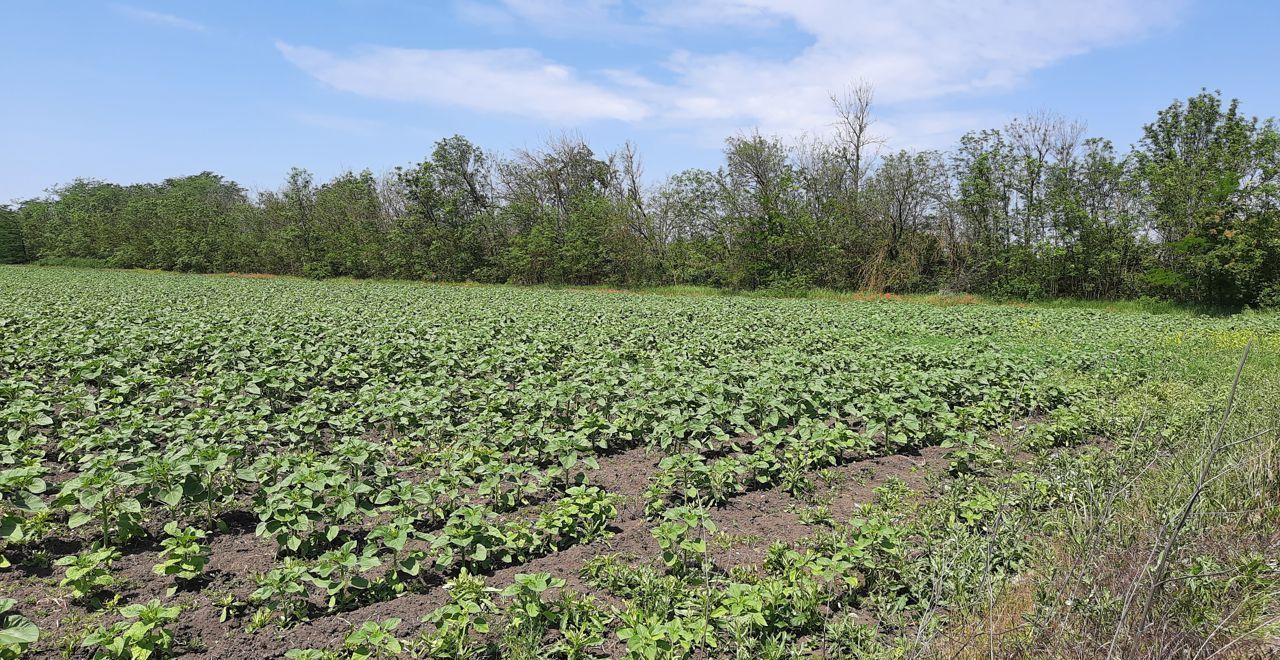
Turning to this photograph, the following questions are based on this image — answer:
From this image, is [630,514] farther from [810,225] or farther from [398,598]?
[810,225]

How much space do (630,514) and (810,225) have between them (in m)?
30.2

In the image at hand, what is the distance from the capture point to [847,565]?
11.3 feet

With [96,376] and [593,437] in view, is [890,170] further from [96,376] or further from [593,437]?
[96,376]

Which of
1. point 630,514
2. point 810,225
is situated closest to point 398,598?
point 630,514

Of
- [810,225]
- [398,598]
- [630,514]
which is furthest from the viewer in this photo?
[810,225]

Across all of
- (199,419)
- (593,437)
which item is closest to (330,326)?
(199,419)

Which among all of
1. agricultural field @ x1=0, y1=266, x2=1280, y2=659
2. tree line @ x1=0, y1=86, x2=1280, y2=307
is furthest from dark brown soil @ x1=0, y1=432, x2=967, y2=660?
tree line @ x1=0, y1=86, x2=1280, y2=307

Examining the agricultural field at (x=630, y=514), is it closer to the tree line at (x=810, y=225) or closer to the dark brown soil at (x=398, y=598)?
the dark brown soil at (x=398, y=598)

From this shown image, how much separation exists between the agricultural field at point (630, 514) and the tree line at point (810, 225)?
64.6ft

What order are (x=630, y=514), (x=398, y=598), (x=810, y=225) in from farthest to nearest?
(x=810, y=225), (x=630, y=514), (x=398, y=598)

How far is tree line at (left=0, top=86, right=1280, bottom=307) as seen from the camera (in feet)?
76.5

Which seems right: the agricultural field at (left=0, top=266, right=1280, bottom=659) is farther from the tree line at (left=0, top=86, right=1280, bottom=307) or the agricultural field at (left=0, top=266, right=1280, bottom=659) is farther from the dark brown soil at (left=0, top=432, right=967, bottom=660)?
the tree line at (left=0, top=86, right=1280, bottom=307)

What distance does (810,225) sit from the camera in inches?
1288

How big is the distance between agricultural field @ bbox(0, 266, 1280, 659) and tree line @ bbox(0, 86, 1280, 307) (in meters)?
19.7
